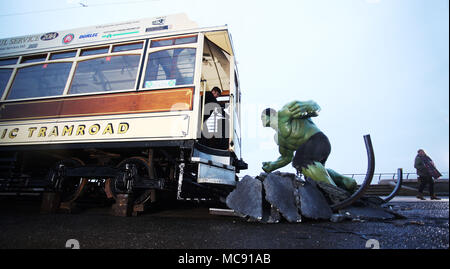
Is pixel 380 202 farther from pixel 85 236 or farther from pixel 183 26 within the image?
pixel 183 26

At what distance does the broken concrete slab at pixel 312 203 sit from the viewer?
2111mm

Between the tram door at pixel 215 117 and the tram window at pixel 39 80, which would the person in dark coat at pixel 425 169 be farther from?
the tram window at pixel 39 80

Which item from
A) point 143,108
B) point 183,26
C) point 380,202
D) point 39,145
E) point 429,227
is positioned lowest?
point 429,227

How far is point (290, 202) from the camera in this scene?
7.14 ft

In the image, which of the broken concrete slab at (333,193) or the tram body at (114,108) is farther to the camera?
the tram body at (114,108)

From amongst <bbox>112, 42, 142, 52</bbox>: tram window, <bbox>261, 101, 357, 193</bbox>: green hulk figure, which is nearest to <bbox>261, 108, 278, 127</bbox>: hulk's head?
<bbox>261, 101, 357, 193</bbox>: green hulk figure

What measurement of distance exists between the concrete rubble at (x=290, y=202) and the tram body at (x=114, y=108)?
569mm

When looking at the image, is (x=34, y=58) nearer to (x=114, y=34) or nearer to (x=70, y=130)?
(x=114, y=34)

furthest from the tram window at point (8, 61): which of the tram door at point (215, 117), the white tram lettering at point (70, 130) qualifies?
the tram door at point (215, 117)

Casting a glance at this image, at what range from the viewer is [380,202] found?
2805 mm

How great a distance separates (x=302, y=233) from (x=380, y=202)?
2.01m

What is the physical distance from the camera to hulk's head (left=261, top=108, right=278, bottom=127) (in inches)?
144

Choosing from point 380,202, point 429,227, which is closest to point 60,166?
point 429,227

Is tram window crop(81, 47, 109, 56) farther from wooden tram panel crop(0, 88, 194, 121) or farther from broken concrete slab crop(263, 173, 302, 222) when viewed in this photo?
broken concrete slab crop(263, 173, 302, 222)
